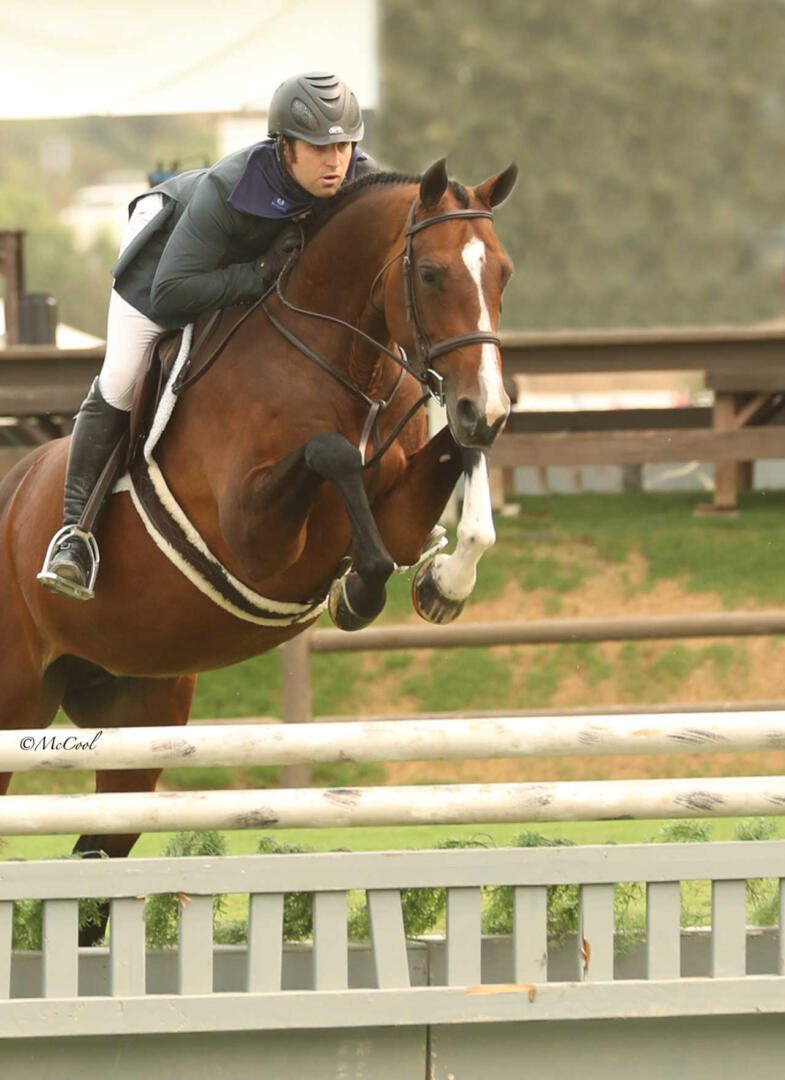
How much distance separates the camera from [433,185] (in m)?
3.30

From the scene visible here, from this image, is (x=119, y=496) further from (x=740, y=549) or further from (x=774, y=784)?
(x=740, y=549)

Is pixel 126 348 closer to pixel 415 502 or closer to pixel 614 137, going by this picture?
pixel 415 502

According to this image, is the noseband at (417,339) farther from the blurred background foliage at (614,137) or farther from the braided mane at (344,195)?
the blurred background foliage at (614,137)

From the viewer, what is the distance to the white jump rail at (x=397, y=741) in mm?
2730

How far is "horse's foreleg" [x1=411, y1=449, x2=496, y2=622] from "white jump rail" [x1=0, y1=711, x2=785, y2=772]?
0.62 metres

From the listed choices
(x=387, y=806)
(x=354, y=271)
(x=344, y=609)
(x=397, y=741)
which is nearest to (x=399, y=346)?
(x=354, y=271)

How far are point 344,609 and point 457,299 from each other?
28.2 inches

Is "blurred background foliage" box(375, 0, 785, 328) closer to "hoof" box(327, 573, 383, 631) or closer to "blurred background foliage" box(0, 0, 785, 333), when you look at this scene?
"blurred background foliage" box(0, 0, 785, 333)

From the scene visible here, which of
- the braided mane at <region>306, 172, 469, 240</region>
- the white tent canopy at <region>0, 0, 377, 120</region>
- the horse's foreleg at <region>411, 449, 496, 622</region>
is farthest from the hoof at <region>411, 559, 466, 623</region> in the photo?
the white tent canopy at <region>0, 0, 377, 120</region>

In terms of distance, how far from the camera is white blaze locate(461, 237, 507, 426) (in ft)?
10.3

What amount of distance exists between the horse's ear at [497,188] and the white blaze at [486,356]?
156 millimetres

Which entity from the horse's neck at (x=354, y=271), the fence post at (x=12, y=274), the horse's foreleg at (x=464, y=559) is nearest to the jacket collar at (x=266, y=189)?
the horse's neck at (x=354, y=271)

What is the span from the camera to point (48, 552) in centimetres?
382

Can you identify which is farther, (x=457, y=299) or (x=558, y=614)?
(x=558, y=614)
